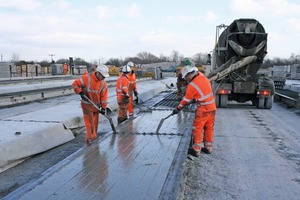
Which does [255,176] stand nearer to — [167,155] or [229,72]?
[167,155]

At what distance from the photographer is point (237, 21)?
12.1 metres

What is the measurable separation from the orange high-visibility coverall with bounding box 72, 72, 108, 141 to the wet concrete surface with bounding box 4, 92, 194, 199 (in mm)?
547

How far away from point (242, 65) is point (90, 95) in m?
7.34

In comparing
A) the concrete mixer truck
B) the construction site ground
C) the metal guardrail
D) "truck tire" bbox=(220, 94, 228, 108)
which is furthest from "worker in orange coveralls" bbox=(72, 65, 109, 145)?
"truck tire" bbox=(220, 94, 228, 108)

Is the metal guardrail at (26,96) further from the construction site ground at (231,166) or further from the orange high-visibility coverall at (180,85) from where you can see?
the orange high-visibility coverall at (180,85)

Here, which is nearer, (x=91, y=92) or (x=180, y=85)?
(x=91, y=92)

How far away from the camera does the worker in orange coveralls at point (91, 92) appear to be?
6.23 meters

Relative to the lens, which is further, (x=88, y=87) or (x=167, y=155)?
(x=88, y=87)

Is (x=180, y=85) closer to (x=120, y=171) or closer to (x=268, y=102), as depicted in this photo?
(x=268, y=102)

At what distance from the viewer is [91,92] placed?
6398 mm

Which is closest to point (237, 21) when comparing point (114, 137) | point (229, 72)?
point (229, 72)

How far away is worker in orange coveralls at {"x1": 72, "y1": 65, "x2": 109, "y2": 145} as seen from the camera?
20.4 feet

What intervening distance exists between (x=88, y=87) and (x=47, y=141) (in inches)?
50.8

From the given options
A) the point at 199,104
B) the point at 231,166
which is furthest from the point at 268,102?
the point at 231,166
